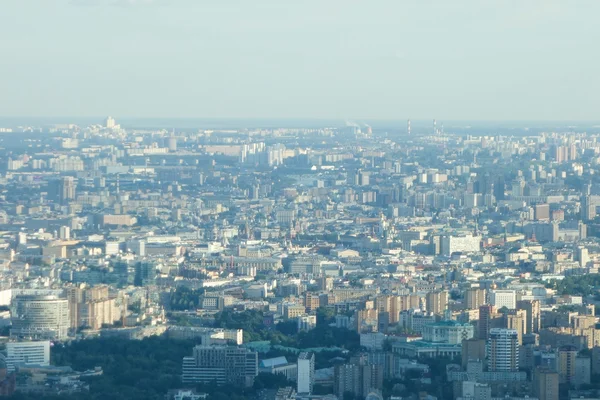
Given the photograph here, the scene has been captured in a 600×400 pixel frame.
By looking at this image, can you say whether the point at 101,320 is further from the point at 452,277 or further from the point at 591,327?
the point at 452,277

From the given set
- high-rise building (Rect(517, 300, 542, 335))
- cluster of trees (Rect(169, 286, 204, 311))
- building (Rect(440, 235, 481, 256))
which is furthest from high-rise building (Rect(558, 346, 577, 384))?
building (Rect(440, 235, 481, 256))

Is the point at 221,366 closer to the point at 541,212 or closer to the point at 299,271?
the point at 299,271

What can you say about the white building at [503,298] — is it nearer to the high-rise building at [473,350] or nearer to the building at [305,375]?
the high-rise building at [473,350]

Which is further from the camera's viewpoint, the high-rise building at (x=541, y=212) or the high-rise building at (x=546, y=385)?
the high-rise building at (x=541, y=212)

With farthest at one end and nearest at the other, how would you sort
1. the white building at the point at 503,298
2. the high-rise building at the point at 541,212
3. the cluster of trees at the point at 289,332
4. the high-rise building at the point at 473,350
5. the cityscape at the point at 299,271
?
the high-rise building at the point at 541,212
the white building at the point at 503,298
the cluster of trees at the point at 289,332
the high-rise building at the point at 473,350
the cityscape at the point at 299,271

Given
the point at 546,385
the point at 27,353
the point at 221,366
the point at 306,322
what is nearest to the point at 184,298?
the point at 306,322

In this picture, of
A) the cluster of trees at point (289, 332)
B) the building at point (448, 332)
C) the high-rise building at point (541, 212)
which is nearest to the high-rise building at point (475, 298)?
the cluster of trees at point (289, 332)

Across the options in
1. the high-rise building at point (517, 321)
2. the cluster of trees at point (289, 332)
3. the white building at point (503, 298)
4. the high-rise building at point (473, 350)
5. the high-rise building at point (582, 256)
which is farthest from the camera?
the high-rise building at point (582, 256)
